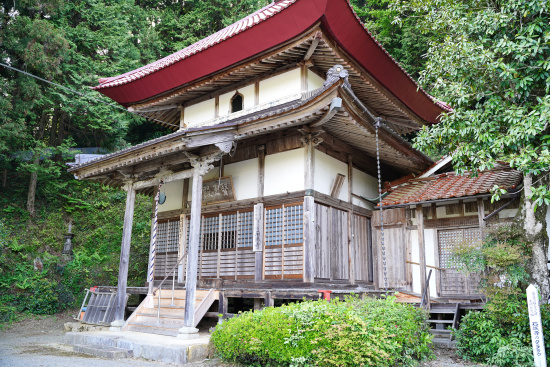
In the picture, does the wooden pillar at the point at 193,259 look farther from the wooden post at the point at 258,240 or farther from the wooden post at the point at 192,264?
the wooden post at the point at 258,240

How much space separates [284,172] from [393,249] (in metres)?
3.83

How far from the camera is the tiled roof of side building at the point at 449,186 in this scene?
9.91 metres

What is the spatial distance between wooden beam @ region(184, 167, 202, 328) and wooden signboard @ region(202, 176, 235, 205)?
1.67 metres

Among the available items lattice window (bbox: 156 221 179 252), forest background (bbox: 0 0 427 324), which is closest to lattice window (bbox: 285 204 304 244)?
lattice window (bbox: 156 221 179 252)

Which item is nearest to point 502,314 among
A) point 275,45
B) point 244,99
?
point 275,45

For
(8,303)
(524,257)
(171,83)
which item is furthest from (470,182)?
(8,303)

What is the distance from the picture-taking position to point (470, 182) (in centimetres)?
1052

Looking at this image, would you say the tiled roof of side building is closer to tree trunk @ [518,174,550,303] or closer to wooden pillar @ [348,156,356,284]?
wooden pillar @ [348,156,356,284]

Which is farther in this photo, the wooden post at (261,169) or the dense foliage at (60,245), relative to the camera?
the dense foliage at (60,245)

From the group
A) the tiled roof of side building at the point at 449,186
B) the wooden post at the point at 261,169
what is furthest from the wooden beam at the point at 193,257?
the tiled roof of side building at the point at 449,186

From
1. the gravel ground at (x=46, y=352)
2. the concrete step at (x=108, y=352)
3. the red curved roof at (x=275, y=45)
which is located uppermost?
the red curved roof at (x=275, y=45)

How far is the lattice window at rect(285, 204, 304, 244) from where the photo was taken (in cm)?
942

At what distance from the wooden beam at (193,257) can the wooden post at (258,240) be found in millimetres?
1543

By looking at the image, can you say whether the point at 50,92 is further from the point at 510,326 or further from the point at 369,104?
the point at 510,326
